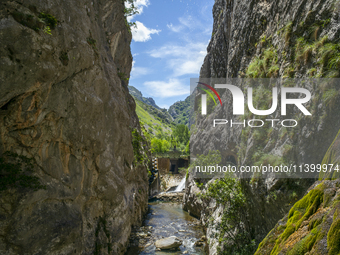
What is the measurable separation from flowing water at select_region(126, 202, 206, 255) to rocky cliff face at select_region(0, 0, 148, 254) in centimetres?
189

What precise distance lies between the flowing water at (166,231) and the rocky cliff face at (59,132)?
1891 mm

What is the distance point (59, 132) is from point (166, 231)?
14.8m

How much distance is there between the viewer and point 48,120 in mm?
11281

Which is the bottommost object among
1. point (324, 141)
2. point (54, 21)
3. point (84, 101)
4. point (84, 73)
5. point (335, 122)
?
point (324, 141)

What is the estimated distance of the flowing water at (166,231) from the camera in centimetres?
1735

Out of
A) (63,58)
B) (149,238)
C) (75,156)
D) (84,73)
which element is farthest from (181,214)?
(63,58)

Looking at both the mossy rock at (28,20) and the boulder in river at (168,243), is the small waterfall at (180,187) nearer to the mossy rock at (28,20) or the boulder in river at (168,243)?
the boulder in river at (168,243)

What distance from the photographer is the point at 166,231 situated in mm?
21547

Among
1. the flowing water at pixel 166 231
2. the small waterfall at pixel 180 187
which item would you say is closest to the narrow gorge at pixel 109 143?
the flowing water at pixel 166 231

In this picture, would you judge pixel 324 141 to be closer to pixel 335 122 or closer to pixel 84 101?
pixel 335 122

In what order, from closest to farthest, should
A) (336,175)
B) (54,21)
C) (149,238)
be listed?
(336,175), (54,21), (149,238)

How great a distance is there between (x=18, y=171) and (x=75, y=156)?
3.35 metres
